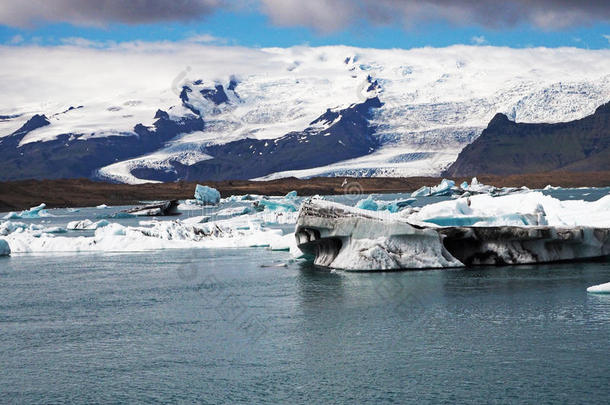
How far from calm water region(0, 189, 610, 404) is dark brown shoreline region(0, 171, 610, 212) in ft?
217

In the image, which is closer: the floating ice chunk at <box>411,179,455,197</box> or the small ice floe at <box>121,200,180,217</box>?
the small ice floe at <box>121,200,180,217</box>

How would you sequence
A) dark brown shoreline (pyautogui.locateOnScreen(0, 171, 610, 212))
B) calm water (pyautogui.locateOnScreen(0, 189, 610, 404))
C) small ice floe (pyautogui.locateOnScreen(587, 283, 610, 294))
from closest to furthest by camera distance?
1. calm water (pyautogui.locateOnScreen(0, 189, 610, 404))
2. small ice floe (pyautogui.locateOnScreen(587, 283, 610, 294))
3. dark brown shoreline (pyautogui.locateOnScreen(0, 171, 610, 212))

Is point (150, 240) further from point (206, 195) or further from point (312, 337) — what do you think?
point (206, 195)

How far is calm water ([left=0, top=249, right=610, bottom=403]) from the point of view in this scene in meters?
11.5

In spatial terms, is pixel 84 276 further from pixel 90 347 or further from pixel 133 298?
pixel 90 347

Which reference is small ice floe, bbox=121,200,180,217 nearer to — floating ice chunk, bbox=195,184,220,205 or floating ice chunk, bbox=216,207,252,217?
floating ice chunk, bbox=195,184,220,205

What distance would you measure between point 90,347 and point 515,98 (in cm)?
19359

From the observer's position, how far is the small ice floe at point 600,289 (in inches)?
693

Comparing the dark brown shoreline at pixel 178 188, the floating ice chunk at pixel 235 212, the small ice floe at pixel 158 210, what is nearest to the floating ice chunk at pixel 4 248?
the floating ice chunk at pixel 235 212

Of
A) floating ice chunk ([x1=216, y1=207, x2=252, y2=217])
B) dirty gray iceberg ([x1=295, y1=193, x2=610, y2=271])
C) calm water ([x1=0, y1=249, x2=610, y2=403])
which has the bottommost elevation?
calm water ([x1=0, y1=249, x2=610, y2=403])

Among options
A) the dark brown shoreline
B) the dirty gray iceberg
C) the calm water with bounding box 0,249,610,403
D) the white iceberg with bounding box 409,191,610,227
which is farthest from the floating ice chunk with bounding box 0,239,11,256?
the dark brown shoreline

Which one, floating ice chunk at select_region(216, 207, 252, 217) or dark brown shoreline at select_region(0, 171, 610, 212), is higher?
dark brown shoreline at select_region(0, 171, 610, 212)

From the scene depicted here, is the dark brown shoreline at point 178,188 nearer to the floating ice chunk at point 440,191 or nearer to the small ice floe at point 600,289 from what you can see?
the floating ice chunk at point 440,191

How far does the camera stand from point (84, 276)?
2380 centimetres
